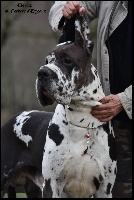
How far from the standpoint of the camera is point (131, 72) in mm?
5539

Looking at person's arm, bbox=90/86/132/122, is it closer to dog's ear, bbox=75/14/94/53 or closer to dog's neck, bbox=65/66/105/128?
dog's neck, bbox=65/66/105/128

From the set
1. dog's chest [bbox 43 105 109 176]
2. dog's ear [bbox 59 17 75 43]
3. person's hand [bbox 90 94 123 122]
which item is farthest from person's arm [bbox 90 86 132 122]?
dog's ear [bbox 59 17 75 43]

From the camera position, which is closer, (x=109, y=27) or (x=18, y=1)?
(x=109, y=27)

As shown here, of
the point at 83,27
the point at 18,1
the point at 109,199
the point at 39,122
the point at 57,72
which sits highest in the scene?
the point at 18,1

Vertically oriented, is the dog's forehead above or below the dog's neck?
above

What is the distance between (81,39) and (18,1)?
29.2ft

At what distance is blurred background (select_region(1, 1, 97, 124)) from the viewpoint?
1470 centimetres

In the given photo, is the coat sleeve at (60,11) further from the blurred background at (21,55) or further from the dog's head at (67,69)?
the blurred background at (21,55)

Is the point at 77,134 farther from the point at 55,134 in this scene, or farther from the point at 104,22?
the point at 104,22

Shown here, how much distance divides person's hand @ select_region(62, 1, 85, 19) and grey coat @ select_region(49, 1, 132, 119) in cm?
19

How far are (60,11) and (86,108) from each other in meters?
0.85

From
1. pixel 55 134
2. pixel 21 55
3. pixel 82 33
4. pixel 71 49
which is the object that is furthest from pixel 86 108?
pixel 21 55

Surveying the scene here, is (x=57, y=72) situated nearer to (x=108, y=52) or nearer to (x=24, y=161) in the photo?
(x=108, y=52)

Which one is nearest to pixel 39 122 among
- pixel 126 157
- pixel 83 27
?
pixel 126 157
